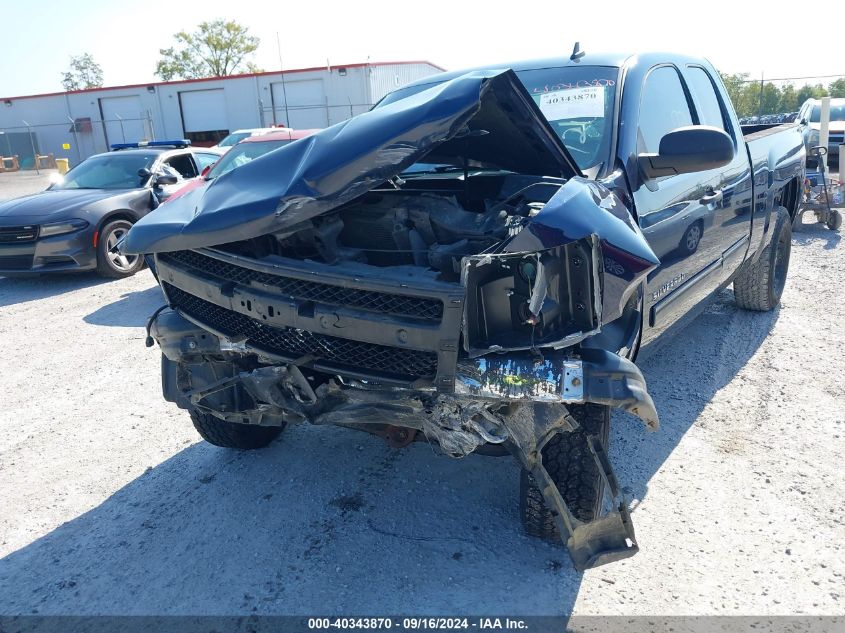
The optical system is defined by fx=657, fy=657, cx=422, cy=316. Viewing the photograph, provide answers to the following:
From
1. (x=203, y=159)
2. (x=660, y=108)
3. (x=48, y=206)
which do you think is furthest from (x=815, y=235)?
(x=48, y=206)

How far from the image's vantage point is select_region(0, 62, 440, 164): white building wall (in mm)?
27359

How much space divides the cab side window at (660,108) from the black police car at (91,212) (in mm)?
6527

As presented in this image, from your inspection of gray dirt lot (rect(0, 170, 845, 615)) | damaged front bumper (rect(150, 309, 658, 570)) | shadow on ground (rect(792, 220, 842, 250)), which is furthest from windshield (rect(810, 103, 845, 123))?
damaged front bumper (rect(150, 309, 658, 570))

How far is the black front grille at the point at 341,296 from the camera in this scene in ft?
6.88

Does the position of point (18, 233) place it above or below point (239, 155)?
below

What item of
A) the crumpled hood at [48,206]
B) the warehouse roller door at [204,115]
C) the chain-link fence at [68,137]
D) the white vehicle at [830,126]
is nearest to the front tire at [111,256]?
the crumpled hood at [48,206]

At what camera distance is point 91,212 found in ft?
25.5

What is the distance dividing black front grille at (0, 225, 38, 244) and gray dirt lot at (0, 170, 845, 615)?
3459 millimetres

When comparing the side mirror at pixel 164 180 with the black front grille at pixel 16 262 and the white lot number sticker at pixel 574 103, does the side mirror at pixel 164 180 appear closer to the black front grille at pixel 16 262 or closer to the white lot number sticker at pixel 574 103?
the black front grille at pixel 16 262

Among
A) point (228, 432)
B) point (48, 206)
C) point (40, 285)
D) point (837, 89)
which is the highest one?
point (837, 89)

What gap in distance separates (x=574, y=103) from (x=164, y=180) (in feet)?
21.9

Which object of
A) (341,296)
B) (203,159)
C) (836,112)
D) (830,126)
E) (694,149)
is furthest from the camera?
(836,112)

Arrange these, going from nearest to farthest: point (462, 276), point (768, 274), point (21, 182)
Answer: point (462, 276), point (768, 274), point (21, 182)

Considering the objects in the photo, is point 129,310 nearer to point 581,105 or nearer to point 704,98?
point 581,105
